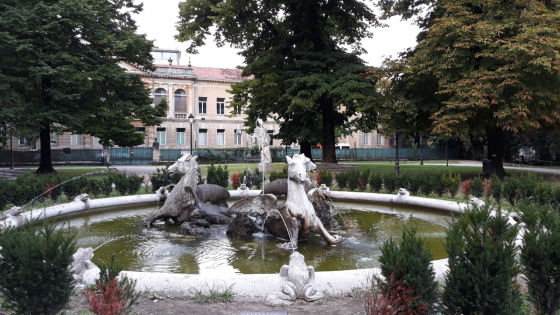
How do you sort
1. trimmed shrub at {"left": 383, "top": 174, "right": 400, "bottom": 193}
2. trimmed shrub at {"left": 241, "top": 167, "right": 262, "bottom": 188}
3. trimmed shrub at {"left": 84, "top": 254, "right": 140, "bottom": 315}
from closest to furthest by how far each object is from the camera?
trimmed shrub at {"left": 84, "top": 254, "right": 140, "bottom": 315} → trimmed shrub at {"left": 383, "top": 174, "right": 400, "bottom": 193} → trimmed shrub at {"left": 241, "top": 167, "right": 262, "bottom": 188}

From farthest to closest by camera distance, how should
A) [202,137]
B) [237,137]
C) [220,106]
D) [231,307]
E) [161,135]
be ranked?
[237,137]
[220,106]
[202,137]
[161,135]
[231,307]

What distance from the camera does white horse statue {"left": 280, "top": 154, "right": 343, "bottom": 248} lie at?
707 centimetres

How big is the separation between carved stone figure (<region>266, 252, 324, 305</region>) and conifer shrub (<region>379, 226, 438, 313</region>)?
1.04m

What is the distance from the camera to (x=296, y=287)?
454 cm

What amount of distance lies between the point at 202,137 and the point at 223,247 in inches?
2040

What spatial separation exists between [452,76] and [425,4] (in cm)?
743

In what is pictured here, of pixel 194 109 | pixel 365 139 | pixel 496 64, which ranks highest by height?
pixel 194 109

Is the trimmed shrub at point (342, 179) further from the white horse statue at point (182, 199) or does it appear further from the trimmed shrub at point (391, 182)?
the white horse statue at point (182, 199)

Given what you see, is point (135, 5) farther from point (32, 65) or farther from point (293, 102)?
point (293, 102)

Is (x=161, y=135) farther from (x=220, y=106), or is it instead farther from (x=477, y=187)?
(x=477, y=187)

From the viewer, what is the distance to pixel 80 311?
416cm

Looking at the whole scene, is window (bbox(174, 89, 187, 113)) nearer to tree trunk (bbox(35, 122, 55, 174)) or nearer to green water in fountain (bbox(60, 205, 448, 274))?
tree trunk (bbox(35, 122, 55, 174))

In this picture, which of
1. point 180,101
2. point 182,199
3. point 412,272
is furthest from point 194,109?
point 412,272

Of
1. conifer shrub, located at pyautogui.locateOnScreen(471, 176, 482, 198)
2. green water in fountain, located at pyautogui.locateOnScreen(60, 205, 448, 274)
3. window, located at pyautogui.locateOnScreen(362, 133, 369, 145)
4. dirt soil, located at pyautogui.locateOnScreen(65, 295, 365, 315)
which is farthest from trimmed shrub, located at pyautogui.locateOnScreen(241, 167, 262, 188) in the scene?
window, located at pyautogui.locateOnScreen(362, 133, 369, 145)
